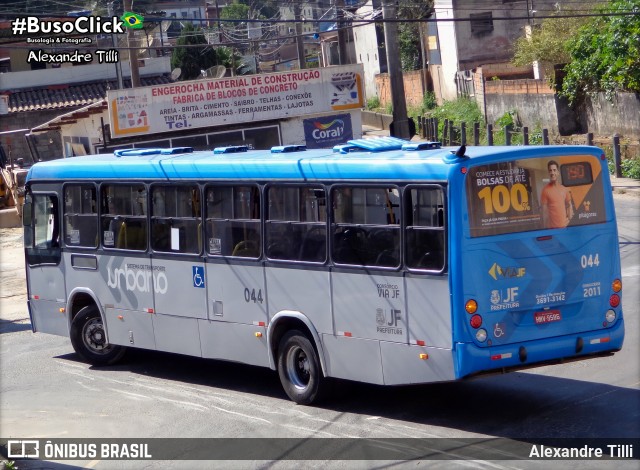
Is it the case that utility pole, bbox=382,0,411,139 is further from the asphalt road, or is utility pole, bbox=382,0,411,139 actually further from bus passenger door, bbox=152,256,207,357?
bus passenger door, bbox=152,256,207,357

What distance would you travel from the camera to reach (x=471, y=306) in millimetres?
8703

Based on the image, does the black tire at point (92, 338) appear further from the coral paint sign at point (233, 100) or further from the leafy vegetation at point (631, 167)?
the leafy vegetation at point (631, 167)

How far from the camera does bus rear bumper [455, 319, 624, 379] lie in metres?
8.70

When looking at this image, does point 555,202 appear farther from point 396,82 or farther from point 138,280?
point 396,82

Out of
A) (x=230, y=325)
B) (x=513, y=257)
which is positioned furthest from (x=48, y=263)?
(x=513, y=257)

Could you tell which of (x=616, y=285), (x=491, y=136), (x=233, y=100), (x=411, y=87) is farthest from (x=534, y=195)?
(x=411, y=87)

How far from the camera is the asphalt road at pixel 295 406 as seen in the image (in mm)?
8945

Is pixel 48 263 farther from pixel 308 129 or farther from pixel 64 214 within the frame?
pixel 308 129

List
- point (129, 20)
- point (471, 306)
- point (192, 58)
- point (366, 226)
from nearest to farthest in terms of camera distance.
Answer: point (471, 306) → point (366, 226) → point (129, 20) → point (192, 58)

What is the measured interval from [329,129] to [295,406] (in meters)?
20.2

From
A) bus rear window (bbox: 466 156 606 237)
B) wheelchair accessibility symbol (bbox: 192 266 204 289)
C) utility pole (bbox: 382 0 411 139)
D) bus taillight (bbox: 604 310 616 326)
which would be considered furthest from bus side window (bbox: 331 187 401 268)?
utility pole (bbox: 382 0 411 139)

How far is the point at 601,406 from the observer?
9383 millimetres

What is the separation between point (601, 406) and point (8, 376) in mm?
8121

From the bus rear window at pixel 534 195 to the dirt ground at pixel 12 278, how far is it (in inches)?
478
